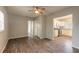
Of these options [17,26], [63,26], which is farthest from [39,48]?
[63,26]

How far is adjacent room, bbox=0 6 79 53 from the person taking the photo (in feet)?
15.1

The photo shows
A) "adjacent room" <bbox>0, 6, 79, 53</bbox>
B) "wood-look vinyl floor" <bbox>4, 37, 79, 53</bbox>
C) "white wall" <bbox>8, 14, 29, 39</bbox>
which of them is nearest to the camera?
"wood-look vinyl floor" <bbox>4, 37, 79, 53</bbox>

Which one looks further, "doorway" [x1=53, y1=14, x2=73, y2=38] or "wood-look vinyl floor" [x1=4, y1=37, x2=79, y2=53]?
"doorway" [x1=53, y1=14, x2=73, y2=38]

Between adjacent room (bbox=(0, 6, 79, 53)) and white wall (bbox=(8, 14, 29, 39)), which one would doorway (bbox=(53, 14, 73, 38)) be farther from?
white wall (bbox=(8, 14, 29, 39))

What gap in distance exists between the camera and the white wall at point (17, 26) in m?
7.54

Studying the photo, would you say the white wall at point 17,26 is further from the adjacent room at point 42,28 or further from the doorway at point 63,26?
the doorway at point 63,26

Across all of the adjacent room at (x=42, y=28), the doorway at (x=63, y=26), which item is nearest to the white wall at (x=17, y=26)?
the adjacent room at (x=42, y=28)

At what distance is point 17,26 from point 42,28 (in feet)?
7.45

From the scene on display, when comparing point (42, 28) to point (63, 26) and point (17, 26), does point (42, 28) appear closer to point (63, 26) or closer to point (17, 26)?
point (17, 26)

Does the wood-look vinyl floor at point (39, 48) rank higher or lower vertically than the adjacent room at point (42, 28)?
lower

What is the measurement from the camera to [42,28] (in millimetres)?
7676

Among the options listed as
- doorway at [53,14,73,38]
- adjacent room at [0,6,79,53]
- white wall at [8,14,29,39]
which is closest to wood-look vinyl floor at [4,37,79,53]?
adjacent room at [0,6,79,53]
